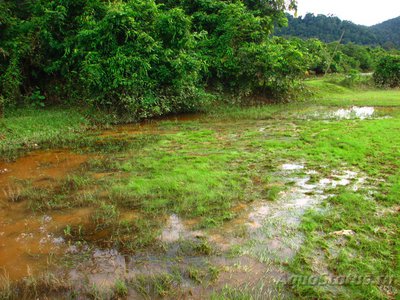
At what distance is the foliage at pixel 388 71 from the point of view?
83.7ft

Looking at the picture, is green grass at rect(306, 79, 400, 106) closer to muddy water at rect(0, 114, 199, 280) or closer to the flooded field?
the flooded field

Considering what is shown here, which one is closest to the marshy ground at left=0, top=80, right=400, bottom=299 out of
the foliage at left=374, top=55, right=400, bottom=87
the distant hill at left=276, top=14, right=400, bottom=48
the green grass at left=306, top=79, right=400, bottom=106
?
the green grass at left=306, top=79, right=400, bottom=106

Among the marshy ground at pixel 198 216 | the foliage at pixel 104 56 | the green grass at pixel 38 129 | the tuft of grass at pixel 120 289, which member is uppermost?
the foliage at pixel 104 56

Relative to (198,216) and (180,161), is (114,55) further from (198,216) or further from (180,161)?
(198,216)

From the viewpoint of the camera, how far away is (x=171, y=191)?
17.2ft

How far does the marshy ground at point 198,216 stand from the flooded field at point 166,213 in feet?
0.06

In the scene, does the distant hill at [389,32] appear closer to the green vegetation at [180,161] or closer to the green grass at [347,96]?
the green grass at [347,96]

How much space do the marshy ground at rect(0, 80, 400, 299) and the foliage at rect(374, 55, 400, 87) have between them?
20.8m

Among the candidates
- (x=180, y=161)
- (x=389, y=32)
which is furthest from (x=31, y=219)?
(x=389, y=32)

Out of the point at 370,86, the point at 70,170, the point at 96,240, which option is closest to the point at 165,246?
the point at 96,240

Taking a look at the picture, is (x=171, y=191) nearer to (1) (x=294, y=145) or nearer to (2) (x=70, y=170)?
(2) (x=70, y=170)

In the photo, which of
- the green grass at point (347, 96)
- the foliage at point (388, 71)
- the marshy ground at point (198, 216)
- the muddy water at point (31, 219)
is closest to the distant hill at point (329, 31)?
the foliage at point (388, 71)

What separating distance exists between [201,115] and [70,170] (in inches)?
297

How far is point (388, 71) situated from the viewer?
2567 cm
